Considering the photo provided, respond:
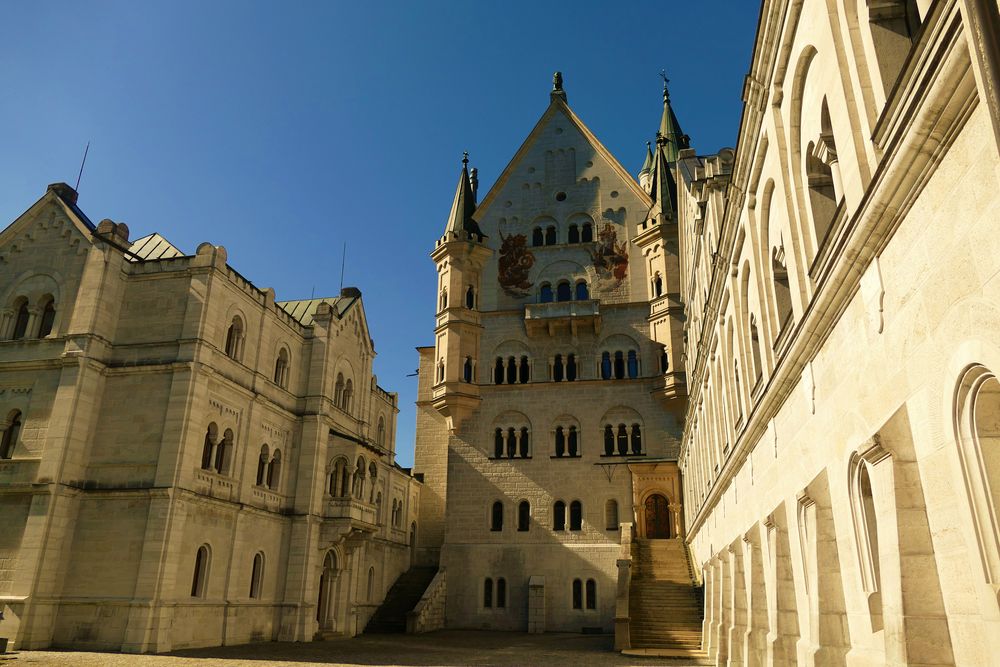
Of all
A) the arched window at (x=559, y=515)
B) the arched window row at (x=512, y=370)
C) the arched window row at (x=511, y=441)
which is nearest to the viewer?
the arched window at (x=559, y=515)

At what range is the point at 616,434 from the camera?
40.6 m

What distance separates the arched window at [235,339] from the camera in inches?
1230

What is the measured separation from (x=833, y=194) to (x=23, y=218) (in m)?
31.8

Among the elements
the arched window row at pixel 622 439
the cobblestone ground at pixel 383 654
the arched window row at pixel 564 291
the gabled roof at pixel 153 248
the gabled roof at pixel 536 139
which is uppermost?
the gabled roof at pixel 536 139

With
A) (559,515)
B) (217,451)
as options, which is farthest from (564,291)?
(217,451)

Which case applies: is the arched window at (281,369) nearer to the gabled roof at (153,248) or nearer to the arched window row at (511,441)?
the gabled roof at (153,248)

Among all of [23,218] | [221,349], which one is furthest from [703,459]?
[23,218]

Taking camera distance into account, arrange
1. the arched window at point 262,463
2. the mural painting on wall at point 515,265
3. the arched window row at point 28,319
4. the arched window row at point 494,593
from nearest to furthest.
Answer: the arched window row at point 28,319
the arched window at point 262,463
the arched window row at point 494,593
the mural painting on wall at point 515,265

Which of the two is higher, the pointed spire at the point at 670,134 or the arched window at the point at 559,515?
the pointed spire at the point at 670,134

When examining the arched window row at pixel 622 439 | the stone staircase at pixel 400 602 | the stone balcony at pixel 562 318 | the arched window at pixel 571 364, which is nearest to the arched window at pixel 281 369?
the stone balcony at pixel 562 318

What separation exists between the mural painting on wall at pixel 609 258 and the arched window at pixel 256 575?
79.2ft

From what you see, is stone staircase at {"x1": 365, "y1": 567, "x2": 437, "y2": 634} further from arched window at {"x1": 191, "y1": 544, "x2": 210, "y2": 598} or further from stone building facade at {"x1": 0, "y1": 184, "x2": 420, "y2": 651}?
arched window at {"x1": 191, "y1": 544, "x2": 210, "y2": 598}

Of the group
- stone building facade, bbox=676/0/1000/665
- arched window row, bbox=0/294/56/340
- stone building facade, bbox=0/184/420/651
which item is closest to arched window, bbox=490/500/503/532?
stone building facade, bbox=0/184/420/651

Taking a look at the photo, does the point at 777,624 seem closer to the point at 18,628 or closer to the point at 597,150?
the point at 18,628
